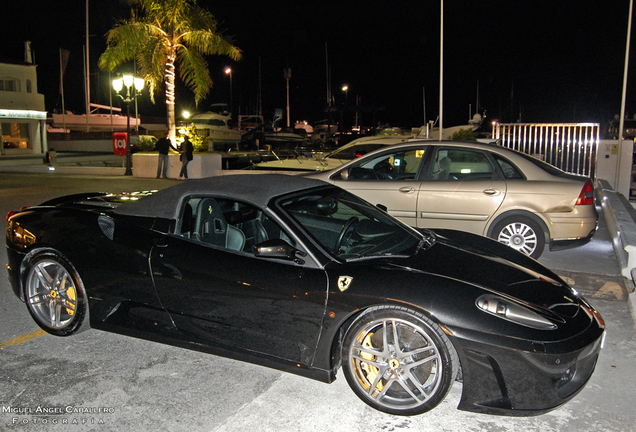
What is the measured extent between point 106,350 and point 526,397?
304cm

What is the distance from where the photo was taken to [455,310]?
10.1 ft

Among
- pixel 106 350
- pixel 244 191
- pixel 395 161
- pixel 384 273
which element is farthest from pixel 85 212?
pixel 395 161

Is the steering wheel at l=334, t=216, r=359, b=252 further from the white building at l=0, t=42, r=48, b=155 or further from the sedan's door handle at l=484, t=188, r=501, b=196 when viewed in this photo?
the white building at l=0, t=42, r=48, b=155

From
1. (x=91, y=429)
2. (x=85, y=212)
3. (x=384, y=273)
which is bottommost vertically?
(x=91, y=429)

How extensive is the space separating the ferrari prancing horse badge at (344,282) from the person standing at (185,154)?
15.7m

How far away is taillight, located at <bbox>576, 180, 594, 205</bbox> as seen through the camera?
261 inches

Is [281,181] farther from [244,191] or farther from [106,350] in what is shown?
[106,350]

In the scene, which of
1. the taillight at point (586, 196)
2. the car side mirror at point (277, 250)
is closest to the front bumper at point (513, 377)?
the car side mirror at point (277, 250)

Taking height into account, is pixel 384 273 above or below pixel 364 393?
above

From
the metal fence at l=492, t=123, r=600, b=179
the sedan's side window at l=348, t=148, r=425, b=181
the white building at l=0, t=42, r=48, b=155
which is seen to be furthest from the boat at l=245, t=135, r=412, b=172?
the white building at l=0, t=42, r=48, b=155

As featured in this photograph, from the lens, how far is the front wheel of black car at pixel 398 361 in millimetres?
3073

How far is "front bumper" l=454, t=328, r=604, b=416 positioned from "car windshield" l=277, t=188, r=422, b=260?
1.02 m

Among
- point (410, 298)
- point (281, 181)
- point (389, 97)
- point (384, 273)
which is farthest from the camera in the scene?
point (389, 97)

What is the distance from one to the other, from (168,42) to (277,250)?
65.0 ft
